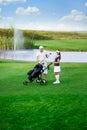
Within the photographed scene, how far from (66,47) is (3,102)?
415 centimetres

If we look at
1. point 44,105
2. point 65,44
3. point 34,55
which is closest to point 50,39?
point 65,44

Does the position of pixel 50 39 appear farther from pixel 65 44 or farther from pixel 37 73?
pixel 37 73

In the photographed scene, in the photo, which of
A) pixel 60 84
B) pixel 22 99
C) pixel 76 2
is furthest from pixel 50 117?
pixel 76 2

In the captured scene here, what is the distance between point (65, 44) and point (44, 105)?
4259mm

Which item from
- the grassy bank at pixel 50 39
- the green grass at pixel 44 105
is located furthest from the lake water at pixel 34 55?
the green grass at pixel 44 105

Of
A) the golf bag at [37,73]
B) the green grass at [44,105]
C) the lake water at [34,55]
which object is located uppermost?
the lake water at [34,55]

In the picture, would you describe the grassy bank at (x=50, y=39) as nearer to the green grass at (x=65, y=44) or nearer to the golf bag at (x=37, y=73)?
the green grass at (x=65, y=44)

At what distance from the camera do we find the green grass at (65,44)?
10547mm

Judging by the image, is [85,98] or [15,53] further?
[15,53]

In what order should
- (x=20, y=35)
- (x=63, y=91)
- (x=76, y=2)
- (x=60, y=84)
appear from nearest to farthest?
1. (x=63, y=91)
2. (x=60, y=84)
3. (x=76, y=2)
4. (x=20, y=35)

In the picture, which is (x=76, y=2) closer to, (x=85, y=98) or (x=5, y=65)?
(x=5, y=65)

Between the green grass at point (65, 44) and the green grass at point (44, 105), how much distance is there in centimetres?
191

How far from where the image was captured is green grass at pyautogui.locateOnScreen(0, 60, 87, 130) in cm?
586

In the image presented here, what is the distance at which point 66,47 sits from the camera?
1055cm
